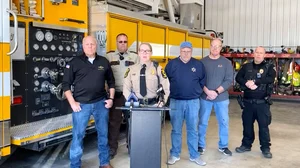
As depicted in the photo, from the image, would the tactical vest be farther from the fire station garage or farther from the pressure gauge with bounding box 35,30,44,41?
the pressure gauge with bounding box 35,30,44,41

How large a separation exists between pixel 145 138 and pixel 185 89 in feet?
3.98

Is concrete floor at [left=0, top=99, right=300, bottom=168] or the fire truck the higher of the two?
the fire truck

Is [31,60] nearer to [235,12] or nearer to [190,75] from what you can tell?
[190,75]

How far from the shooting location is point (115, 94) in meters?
4.51

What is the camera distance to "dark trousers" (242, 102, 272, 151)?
15.8 feet

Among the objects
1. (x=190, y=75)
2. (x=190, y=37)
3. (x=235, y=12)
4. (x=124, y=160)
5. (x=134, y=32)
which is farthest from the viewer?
(x=235, y=12)

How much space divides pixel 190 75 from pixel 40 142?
6.71ft

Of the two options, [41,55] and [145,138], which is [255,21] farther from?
[145,138]

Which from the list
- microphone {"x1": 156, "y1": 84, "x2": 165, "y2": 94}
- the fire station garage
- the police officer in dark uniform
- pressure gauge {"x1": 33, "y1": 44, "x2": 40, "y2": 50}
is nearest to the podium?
the fire station garage

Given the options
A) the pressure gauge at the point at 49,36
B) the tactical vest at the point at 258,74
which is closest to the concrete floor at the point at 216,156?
the tactical vest at the point at 258,74

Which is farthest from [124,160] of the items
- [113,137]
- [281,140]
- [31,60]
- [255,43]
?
[255,43]

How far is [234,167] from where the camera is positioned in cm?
446

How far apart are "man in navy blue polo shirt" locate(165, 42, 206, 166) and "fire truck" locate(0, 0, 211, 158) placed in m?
1.09

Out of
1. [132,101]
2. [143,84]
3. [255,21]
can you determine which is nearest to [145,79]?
[143,84]
